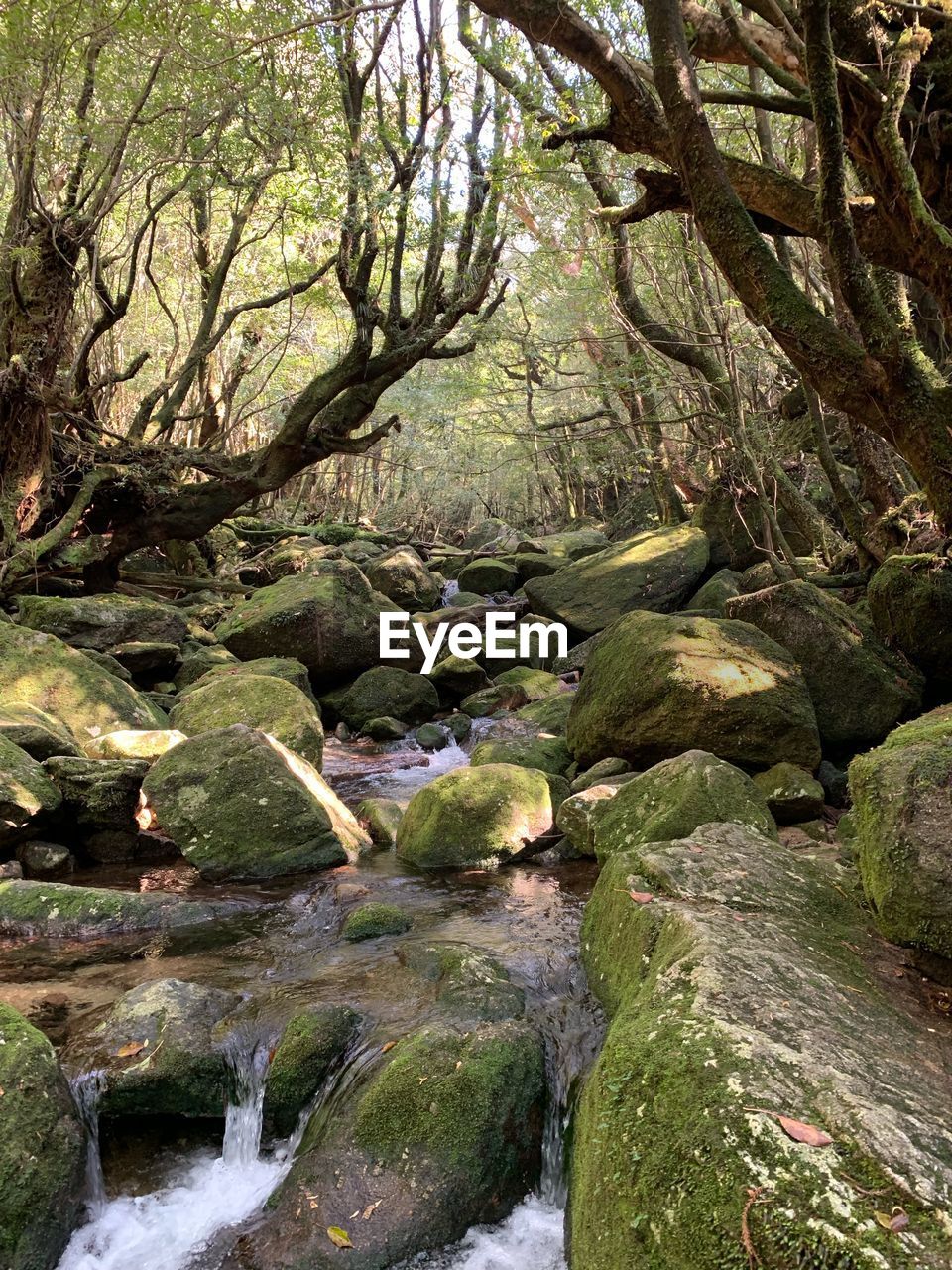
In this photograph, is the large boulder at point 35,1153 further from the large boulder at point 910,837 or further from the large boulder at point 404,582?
the large boulder at point 404,582

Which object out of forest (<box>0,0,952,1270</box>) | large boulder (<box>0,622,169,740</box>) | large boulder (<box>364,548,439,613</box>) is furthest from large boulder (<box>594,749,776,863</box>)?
large boulder (<box>364,548,439,613</box>)

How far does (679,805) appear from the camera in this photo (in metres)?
5.07

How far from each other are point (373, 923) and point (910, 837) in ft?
10.3

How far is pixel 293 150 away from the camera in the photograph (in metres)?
12.0

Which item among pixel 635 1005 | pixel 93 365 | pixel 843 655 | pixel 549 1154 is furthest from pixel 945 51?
pixel 93 365

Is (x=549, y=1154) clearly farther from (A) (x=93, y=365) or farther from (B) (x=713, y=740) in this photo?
(A) (x=93, y=365)

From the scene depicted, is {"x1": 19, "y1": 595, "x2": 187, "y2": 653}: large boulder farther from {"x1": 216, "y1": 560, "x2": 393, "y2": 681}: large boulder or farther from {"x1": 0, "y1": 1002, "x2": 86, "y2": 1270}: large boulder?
{"x1": 0, "y1": 1002, "x2": 86, "y2": 1270}: large boulder

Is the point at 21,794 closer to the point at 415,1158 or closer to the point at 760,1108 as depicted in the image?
the point at 415,1158

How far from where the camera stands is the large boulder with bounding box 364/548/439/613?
15.7 m

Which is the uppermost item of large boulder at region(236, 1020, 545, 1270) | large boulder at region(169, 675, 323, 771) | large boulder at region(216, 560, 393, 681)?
large boulder at region(216, 560, 393, 681)

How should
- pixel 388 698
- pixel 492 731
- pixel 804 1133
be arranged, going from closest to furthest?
pixel 804 1133 < pixel 492 731 < pixel 388 698

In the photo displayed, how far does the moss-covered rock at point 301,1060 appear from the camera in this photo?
3477mm

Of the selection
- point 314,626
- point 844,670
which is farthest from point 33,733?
point 844,670

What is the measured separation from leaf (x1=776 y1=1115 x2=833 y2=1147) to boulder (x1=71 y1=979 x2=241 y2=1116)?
2.53 m
